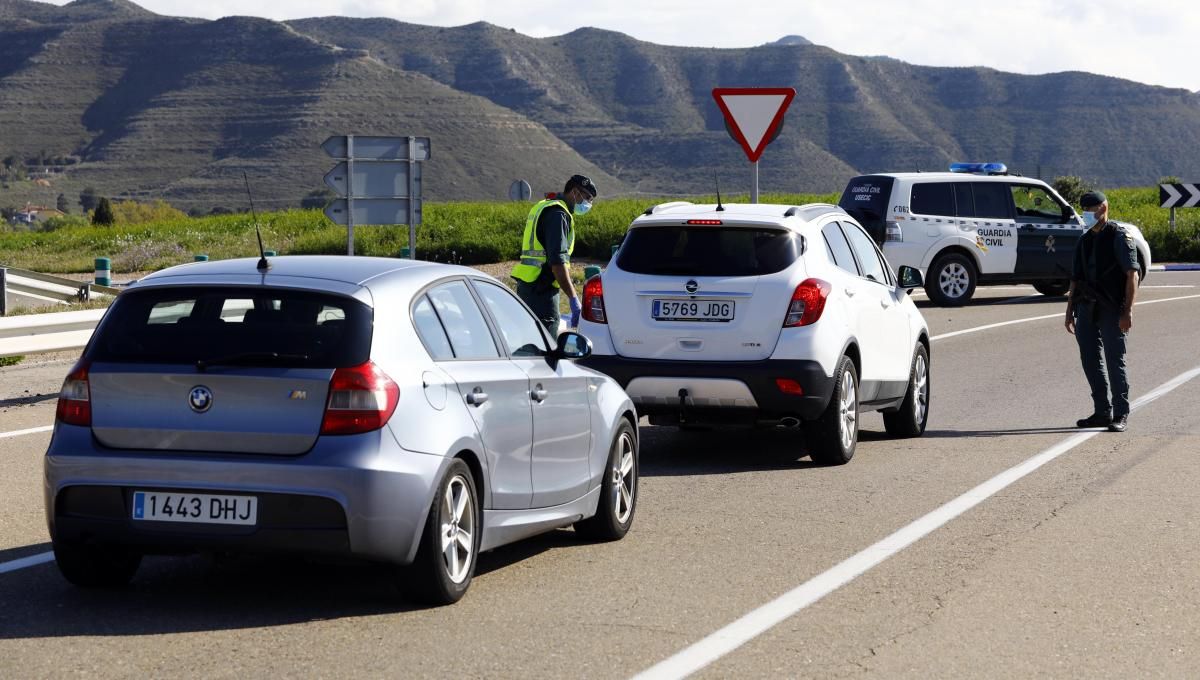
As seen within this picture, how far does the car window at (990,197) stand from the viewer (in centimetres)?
2631

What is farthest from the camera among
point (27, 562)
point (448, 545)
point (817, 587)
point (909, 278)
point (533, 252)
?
point (533, 252)

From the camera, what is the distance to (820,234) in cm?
1139

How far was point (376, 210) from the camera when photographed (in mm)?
18688

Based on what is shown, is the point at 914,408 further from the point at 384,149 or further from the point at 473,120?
the point at 473,120

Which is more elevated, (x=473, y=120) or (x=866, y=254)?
(x=473, y=120)

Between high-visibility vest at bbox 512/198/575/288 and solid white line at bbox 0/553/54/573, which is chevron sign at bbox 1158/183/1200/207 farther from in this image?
solid white line at bbox 0/553/54/573

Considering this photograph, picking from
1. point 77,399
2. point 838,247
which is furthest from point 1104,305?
point 77,399

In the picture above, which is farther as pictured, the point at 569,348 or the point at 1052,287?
the point at 1052,287

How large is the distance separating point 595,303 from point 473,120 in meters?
139

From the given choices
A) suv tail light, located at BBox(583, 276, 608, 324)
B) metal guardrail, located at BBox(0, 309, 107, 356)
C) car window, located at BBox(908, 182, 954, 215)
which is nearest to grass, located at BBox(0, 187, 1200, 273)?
car window, located at BBox(908, 182, 954, 215)

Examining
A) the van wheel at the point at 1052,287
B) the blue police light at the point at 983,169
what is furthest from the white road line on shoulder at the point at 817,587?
the van wheel at the point at 1052,287

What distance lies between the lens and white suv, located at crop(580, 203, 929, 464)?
10.9 meters

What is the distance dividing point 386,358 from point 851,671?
2167 millimetres

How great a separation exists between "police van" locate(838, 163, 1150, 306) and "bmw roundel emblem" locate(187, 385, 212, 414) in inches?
793
